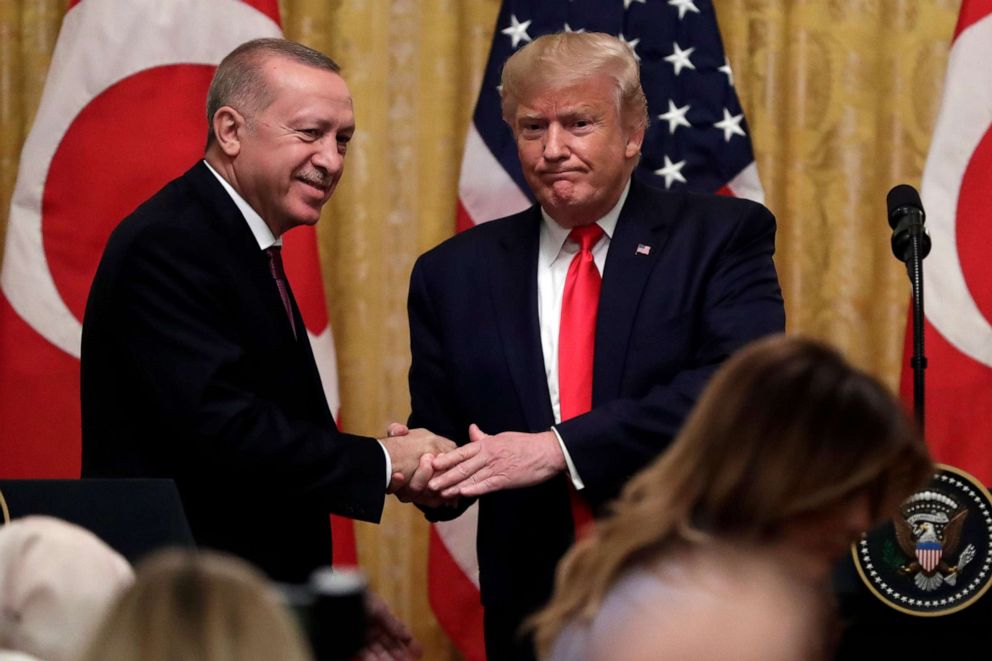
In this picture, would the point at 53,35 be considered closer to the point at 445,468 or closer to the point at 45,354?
the point at 45,354

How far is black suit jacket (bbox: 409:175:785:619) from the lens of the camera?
341 centimetres

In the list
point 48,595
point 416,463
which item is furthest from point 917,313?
point 48,595

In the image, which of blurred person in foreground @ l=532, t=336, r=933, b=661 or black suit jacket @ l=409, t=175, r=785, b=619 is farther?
black suit jacket @ l=409, t=175, r=785, b=619

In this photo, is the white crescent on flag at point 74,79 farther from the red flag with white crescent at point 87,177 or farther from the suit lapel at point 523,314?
the suit lapel at point 523,314

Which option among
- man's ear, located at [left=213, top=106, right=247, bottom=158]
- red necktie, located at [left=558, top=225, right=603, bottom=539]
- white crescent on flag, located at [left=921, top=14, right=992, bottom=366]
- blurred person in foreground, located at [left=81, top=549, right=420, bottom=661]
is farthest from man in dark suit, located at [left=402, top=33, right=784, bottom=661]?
blurred person in foreground, located at [left=81, top=549, right=420, bottom=661]

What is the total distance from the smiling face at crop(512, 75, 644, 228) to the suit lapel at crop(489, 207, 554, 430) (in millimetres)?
112

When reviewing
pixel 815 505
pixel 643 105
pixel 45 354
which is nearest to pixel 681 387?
pixel 643 105

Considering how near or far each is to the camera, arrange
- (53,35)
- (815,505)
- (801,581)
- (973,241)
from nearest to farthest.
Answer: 1. (801,581)
2. (815,505)
3. (973,241)
4. (53,35)

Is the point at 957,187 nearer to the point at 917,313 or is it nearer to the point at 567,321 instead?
the point at 917,313

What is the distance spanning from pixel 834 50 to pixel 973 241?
0.79m

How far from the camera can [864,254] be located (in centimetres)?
495

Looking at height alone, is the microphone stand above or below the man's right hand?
above

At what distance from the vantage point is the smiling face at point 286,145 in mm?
3430

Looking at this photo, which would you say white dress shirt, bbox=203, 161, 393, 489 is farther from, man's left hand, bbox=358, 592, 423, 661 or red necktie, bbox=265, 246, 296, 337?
man's left hand, bbox=358, 592, 423, 661
